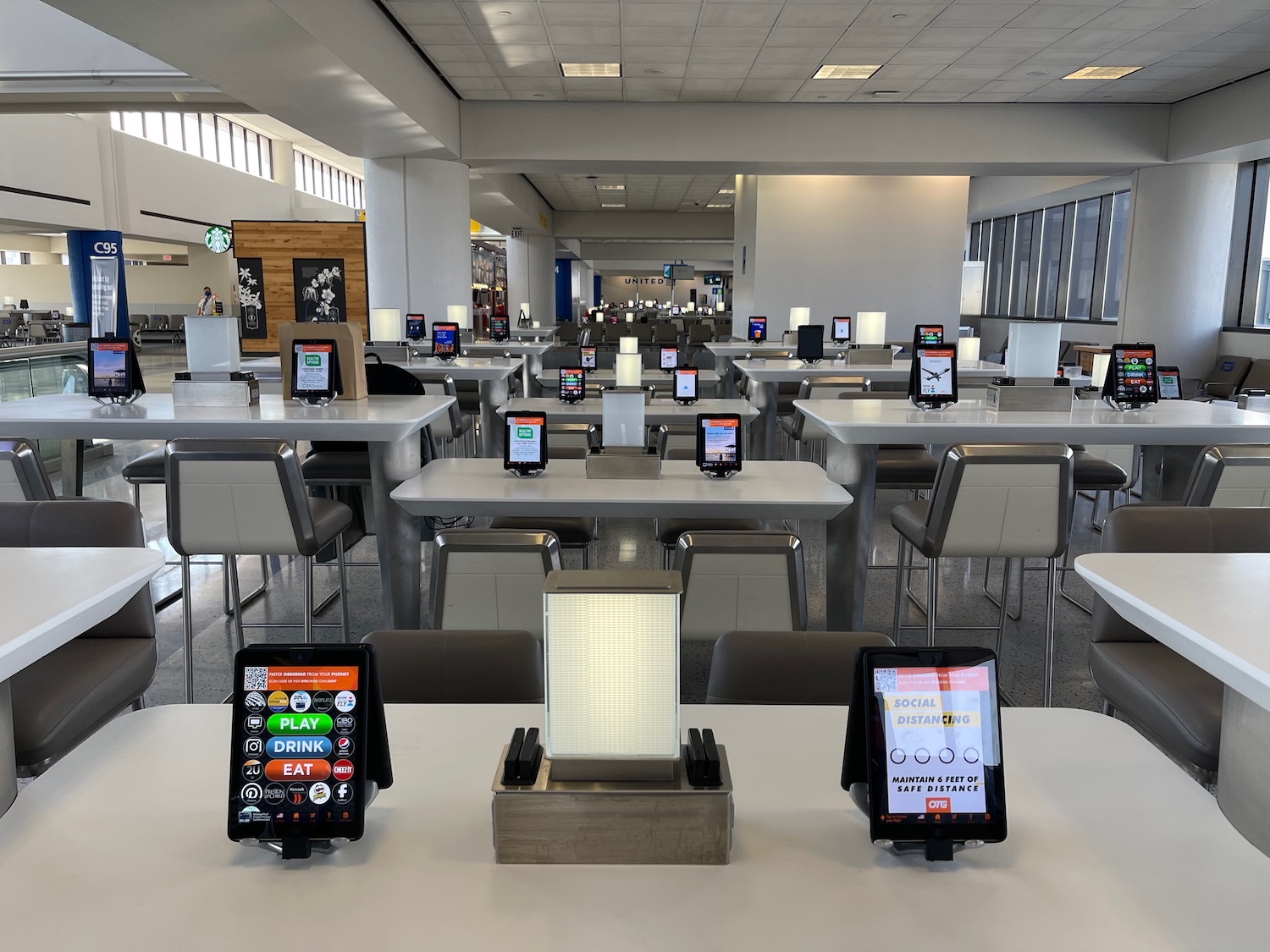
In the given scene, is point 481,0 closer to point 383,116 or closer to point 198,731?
point 383,116

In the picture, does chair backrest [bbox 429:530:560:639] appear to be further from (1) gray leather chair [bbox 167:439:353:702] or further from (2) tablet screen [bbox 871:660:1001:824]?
(2) tablet screen [bbox 871:660:1001:824]

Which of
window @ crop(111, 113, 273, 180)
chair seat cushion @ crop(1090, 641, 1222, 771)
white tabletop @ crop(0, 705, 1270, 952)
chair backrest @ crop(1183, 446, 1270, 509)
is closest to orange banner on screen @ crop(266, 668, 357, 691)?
white tabletop @ crop(0, 705, 1270, 952)

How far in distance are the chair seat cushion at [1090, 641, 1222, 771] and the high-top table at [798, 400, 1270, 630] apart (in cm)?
135

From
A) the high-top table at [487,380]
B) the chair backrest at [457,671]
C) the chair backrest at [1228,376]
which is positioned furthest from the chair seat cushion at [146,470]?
the chair backrest at [1228,376]

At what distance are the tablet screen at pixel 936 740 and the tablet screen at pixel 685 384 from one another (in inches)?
176

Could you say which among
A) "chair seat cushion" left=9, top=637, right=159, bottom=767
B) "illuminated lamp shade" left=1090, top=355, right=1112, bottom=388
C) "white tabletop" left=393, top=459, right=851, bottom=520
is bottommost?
"chair seat cushion" left=9, top=637, right=159, bottom=767

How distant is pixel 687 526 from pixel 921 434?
3.05 ft

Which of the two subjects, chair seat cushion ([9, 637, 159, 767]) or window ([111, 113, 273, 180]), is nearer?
chair seat cushion ([9, 637, 159, 767])

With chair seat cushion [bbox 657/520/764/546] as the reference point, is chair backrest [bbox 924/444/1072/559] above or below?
above

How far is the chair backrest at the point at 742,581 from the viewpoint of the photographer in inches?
96.3

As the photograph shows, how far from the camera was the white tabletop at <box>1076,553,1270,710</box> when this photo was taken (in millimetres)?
1240

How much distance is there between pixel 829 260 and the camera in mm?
12430

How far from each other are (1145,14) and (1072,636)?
5.21 metres

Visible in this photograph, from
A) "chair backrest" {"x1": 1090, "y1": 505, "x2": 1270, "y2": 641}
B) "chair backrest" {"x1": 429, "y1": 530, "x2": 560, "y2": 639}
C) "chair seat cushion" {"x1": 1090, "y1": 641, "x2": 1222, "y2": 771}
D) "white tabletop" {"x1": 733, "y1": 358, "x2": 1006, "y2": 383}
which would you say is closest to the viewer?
"chair seat cushion" {"x1": 1090, "y1": 641, "x2": 1222, "y2": 771}
